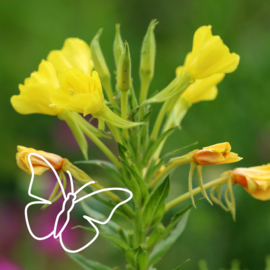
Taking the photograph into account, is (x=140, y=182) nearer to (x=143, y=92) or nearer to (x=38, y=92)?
(x=143, y=92)

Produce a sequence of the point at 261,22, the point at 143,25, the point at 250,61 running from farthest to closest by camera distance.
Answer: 1. the point at 143,25
2. the point at 261,22
3. the point at 250,61

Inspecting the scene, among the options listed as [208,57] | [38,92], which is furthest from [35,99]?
[208,57]

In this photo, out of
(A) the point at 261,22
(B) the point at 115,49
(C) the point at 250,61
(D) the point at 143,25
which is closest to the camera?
(B) the point at 115,49

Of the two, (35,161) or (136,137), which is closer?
(35,161)

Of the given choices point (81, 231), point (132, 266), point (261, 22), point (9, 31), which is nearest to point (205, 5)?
point (261, 22)

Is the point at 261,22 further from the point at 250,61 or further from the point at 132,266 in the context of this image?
the point at 132,266

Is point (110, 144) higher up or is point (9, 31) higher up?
point (9, 31)

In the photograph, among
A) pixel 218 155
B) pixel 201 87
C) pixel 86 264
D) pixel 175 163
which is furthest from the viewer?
pixel 201 87
